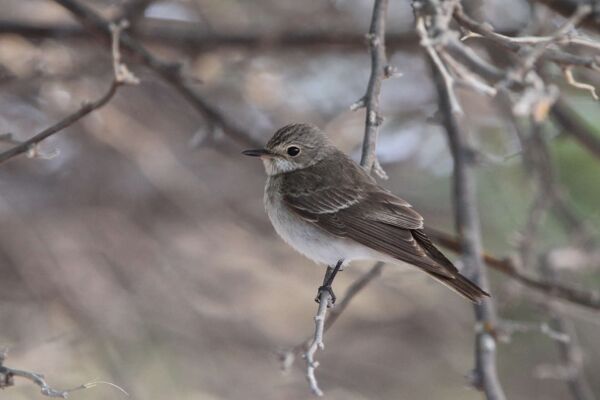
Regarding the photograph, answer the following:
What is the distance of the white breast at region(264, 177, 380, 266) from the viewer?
4.38 meters

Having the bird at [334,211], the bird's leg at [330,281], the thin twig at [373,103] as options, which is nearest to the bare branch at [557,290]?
the bird at [334,211]

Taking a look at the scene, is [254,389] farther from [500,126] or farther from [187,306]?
[500,126]

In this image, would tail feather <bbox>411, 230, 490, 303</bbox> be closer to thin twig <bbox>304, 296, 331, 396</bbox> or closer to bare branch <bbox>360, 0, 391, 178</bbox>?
bare branch <bbox>360, 0, 391, 178</bbox>

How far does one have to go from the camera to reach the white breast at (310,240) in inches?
172

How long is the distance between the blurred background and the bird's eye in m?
→ 1.17

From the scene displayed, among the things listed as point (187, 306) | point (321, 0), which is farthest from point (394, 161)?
point (187, 306)

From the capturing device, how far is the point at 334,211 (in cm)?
451

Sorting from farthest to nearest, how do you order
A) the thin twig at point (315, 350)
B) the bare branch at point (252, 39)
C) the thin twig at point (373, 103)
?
the bare branch at point (252, 39), the thin twig at point (373, 103), the thin twig at point (315, 350)

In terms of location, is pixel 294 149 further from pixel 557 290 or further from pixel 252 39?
pixel 557 290

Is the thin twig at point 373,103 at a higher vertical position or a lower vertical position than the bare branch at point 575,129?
lower

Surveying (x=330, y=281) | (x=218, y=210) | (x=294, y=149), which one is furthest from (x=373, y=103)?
(x=218, y=210)

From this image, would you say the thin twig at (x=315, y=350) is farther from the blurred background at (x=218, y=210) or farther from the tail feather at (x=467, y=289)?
the blurred background at (x=218, y=210)

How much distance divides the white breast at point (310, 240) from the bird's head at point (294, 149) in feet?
0.63

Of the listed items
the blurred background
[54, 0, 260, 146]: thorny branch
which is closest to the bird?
[54, 0, 260, 146]: thorny branch
